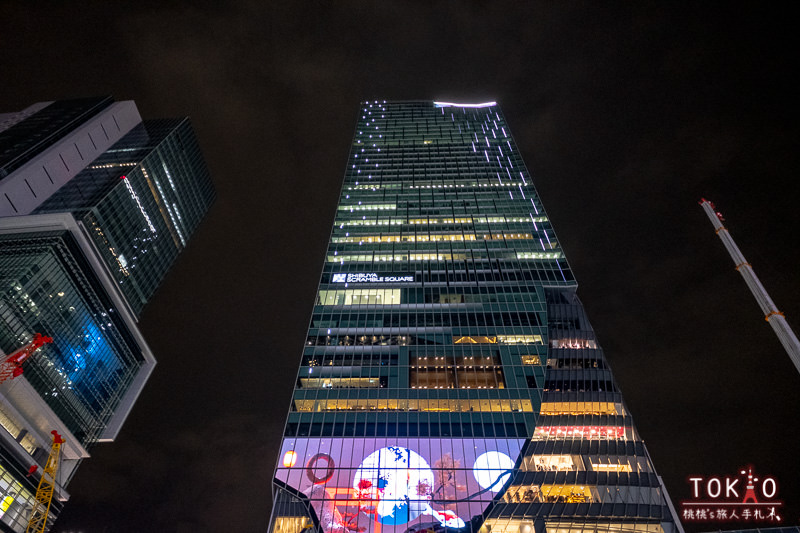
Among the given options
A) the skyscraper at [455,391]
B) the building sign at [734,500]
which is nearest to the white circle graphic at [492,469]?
the skyscraper at [455,391]

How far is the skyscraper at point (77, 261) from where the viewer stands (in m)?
71.9

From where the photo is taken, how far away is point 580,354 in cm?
6825

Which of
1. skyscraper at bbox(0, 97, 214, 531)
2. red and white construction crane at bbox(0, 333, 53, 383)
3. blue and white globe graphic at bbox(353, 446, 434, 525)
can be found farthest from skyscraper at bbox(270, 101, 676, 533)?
skyscraper at bbox(0, 97, 214, 531)

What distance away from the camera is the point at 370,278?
82.8m

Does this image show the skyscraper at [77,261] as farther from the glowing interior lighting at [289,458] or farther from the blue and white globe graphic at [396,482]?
the blue and white globe graphic at [396,482]

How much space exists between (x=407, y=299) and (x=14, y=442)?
6157 cm

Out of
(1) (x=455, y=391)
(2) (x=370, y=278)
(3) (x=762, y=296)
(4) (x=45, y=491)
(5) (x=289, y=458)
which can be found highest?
(2) (x=370, y=278)

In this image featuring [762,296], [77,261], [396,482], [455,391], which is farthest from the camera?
[77,261]

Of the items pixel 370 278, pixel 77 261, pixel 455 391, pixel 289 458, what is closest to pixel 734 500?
pixel 455 391

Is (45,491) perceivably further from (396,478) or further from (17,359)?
(396,478)

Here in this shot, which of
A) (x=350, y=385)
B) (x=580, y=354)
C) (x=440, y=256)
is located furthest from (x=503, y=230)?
(x=350, y=385)

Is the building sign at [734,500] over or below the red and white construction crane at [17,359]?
below

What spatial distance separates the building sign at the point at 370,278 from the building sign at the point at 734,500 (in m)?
49.6

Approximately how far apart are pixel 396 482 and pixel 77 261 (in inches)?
2860
